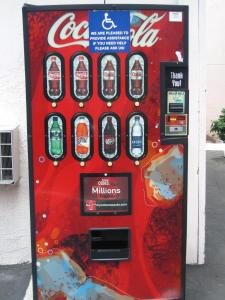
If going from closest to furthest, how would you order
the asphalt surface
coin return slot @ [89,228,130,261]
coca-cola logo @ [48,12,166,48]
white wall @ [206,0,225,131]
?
coca-cola logo @ [48,12,166,48] → coin return slot @ [89,228,130,261] → the asphalt surface → white wall @ [206,0,225,131]

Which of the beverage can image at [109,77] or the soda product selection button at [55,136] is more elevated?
the beverage can image at [109,77]

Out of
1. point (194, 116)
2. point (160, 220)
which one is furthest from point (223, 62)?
point (160, 220)

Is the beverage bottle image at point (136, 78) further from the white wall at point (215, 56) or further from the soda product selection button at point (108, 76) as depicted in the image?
the white wall at point (215, 56)

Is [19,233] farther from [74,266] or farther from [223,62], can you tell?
[223,62]

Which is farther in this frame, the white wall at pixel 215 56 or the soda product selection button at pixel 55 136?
the white wall at pixel 215 56

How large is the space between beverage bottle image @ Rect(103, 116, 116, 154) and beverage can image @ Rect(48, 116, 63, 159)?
0.30 m

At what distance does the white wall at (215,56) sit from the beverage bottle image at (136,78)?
37.8 feet

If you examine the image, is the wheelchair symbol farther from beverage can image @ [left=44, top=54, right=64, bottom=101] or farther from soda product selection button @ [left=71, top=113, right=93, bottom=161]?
soda product selection button @ [left=71, top=113, right=93, bottom=161]

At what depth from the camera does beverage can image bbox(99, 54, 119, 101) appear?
10.1ft

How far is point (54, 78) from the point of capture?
308cm

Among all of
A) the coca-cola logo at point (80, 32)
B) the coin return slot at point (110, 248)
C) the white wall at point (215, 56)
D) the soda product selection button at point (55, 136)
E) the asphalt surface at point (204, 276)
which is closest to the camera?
the coca-cola logo at point (80, 32)

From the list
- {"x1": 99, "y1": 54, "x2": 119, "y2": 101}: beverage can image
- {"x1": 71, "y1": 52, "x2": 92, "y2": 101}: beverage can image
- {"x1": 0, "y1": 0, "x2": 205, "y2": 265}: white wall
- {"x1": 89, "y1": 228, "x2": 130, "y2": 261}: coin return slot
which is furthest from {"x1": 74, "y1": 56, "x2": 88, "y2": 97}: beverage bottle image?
{"x1": 0, "y1": 0, "x2": 205, "y2": 265}: white wall

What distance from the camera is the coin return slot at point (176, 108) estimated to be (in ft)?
10.4

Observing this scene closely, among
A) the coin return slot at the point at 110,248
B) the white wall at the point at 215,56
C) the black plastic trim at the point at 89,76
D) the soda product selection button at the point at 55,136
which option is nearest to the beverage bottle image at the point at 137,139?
the black plastic trim at the point at 89,76
